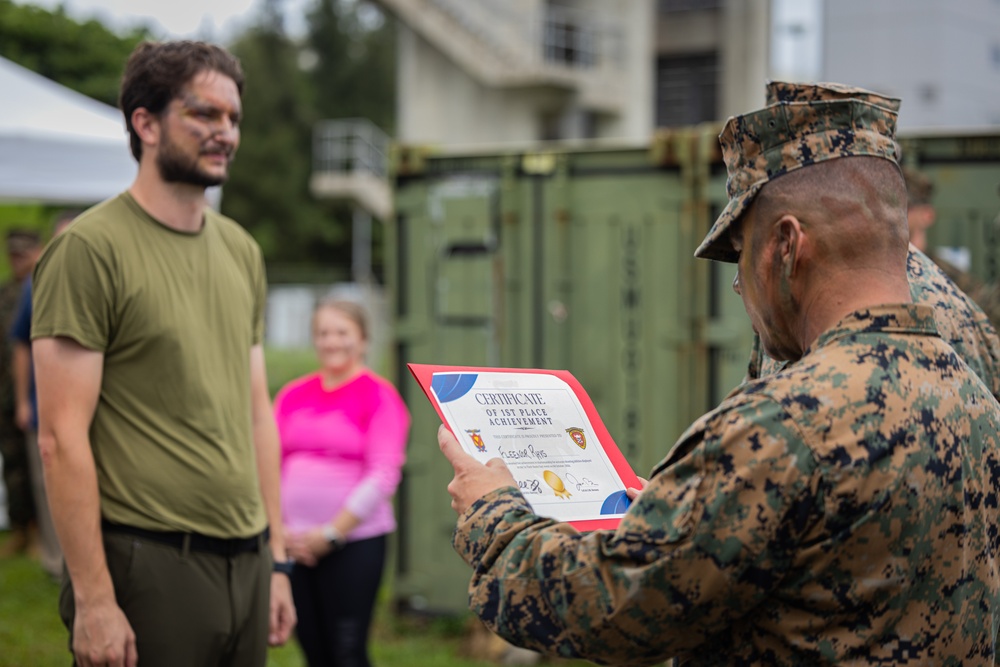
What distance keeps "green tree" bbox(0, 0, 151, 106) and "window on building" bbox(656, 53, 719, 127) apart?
12.0 metres

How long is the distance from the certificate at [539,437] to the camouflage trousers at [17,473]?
677 cm

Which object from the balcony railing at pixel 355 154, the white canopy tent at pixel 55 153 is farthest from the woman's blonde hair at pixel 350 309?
the balcony railing at pixel 355 154

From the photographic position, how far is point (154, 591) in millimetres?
2781

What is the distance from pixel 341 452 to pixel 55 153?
3.43 m

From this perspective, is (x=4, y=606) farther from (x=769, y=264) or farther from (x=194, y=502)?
(x=769, y=264)

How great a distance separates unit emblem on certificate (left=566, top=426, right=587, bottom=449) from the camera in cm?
210

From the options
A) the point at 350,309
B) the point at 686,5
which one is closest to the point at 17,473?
the point at 350,309

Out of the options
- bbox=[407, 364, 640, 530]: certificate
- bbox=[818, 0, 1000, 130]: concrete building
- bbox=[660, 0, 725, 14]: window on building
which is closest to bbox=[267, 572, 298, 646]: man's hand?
bbox=[407, 364, 640, 530]: certificate

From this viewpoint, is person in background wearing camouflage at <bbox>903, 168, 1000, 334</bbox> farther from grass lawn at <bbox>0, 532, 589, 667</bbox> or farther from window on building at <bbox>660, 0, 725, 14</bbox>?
window on building at <bbox>660, 0, 725, 14</bbox>

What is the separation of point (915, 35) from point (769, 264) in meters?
5.59

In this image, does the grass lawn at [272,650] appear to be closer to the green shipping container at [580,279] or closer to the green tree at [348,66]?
the green shipping container at [580,279]

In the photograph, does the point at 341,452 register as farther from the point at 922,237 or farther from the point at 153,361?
the point at 922,237

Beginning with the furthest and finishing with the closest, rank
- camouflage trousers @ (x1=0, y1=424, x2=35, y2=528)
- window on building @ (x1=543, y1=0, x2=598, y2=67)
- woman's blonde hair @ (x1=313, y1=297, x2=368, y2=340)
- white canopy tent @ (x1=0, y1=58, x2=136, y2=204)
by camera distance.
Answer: window on building @ (x1=543, y1=0, x2=598, y2=67) → camouflage trousers @ (x1=0, y1=424, x2=35, y2=528) → white canopy tent @ (x1=0, y1=58, x2=136, y2=204) → woman's blonde hair @ (x1=313, y1=297, x2=368, y2=340)

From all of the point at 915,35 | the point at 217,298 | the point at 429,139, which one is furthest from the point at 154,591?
the point at 429,139
